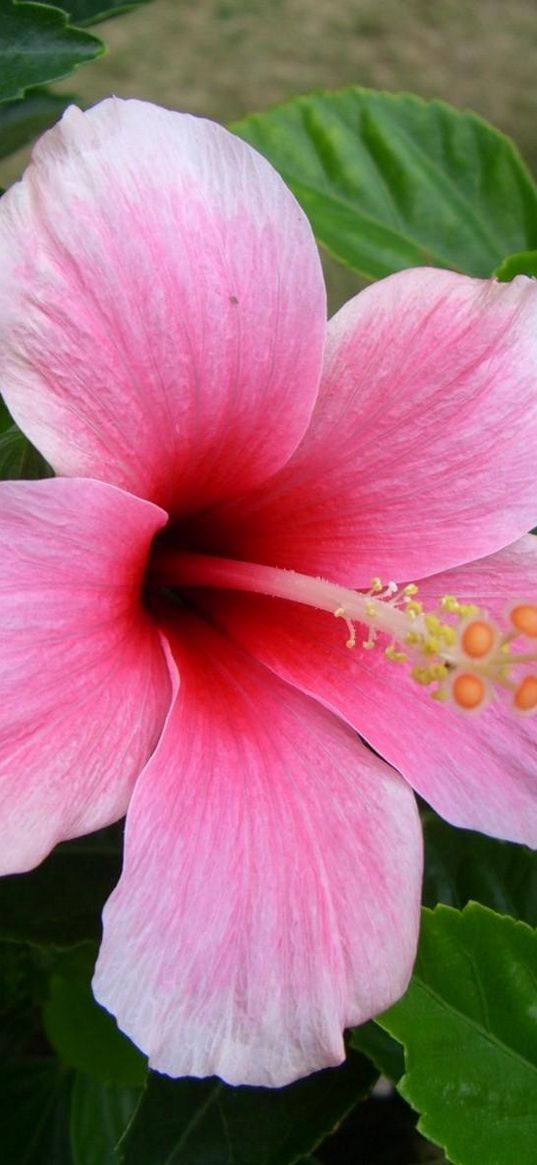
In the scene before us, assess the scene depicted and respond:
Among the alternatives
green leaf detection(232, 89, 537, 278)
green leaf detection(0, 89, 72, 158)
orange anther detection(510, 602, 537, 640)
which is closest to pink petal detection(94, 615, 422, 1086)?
orange anther detection(510, 602, 537, 640)

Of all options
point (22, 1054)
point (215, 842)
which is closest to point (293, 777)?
point (215, 842)

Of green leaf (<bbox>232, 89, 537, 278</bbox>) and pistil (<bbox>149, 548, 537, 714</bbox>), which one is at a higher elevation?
green leaf (<bbox>232, 89, 537, 278</bbox>)

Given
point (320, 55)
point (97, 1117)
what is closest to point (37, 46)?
point (97, 1117)

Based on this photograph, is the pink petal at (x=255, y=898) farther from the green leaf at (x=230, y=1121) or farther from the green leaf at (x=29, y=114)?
the green leaf at (x=29, y=114)

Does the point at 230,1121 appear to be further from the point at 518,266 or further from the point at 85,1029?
the point at 518,266

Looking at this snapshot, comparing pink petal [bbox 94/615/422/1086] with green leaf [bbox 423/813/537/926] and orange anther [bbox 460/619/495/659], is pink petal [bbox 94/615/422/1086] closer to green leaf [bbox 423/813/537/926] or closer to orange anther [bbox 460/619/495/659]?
orange anther [bbox 460/619/495/659]

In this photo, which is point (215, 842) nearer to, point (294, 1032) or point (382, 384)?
point (294, 1032)
